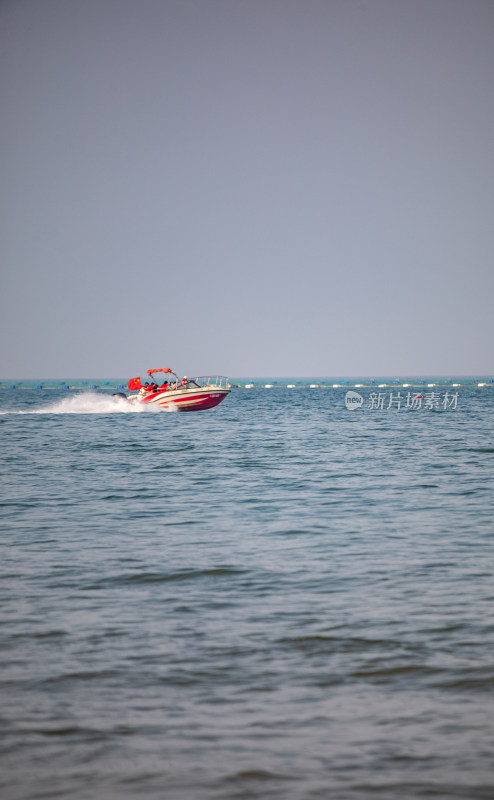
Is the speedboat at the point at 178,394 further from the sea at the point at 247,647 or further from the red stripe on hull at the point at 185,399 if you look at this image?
the sea at the point at 247,647

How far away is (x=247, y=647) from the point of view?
7.96m

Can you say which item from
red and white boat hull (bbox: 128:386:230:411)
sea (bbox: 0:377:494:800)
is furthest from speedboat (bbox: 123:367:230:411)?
sea (bbox: 0:377:494:800)

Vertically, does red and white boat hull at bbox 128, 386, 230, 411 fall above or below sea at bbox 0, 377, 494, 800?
above

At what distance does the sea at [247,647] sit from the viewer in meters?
5.47

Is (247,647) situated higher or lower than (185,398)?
lower

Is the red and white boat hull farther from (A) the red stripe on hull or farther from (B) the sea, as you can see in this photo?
(B) the sea

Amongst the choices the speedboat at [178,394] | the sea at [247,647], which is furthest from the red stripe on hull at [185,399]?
the sea at [247,647]

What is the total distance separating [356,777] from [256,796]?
72 cm

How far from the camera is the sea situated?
5.47 meters

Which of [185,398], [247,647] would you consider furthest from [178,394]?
[247,647]

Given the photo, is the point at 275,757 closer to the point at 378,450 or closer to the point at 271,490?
the point at 271,490

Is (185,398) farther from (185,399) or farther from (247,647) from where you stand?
(247,647)

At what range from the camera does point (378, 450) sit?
34.0 m

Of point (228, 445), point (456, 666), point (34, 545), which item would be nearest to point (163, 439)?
point (228, 445)
